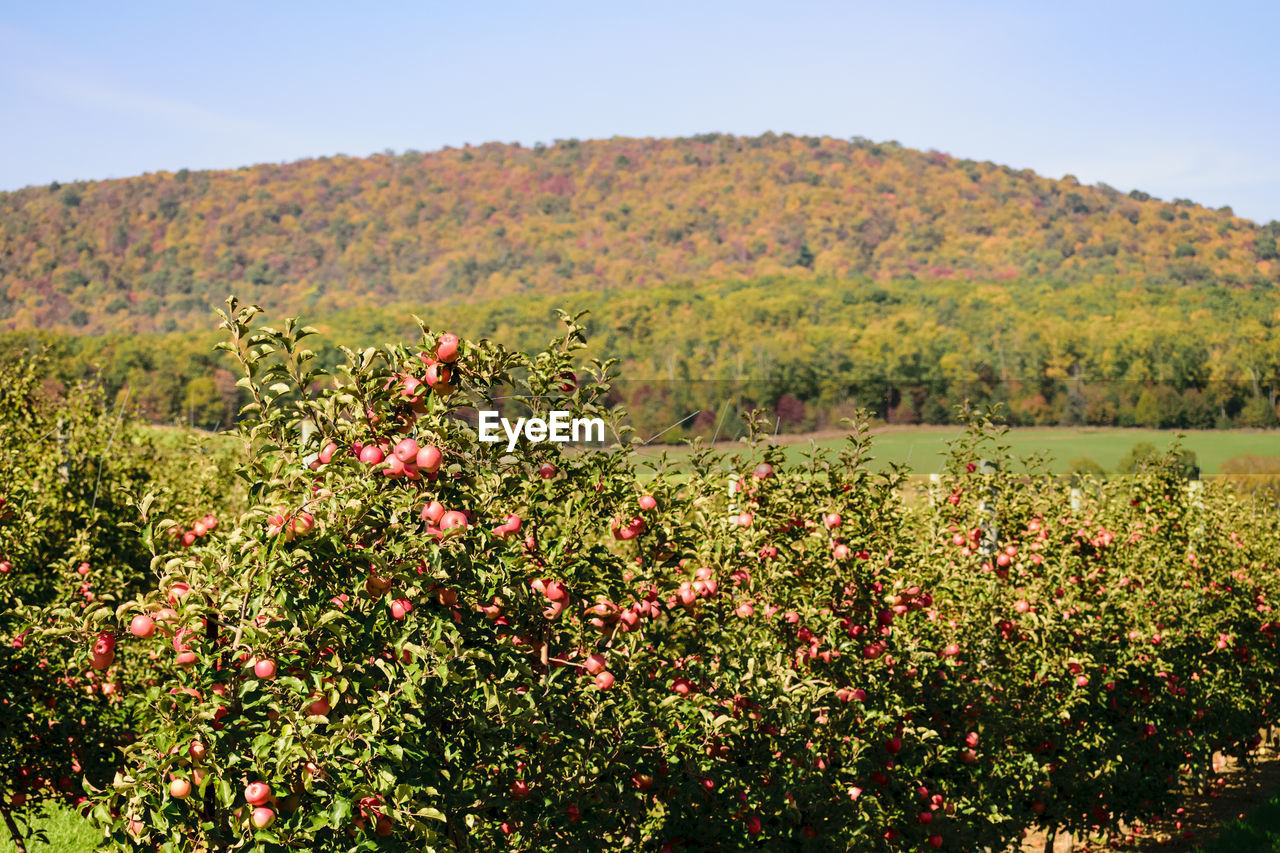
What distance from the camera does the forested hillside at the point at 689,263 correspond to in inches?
2040

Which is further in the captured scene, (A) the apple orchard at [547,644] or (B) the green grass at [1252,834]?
(B) the green grass at [1252,834]

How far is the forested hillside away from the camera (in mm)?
51812

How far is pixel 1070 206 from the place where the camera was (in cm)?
11481

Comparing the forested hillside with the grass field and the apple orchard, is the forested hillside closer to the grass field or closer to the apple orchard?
the grass field

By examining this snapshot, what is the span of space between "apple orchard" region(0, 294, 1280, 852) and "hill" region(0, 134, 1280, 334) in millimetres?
85503

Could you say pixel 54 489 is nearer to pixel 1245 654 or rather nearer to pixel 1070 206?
pixel 1245 654

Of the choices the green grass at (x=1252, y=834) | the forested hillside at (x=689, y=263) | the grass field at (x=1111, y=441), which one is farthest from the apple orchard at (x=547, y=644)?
the forested hillside at (x=689, y=263)

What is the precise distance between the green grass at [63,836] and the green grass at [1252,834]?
296 inches

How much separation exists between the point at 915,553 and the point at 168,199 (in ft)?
431

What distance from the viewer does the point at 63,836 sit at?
21.0 ft

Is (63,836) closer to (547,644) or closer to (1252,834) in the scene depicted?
(547,644)

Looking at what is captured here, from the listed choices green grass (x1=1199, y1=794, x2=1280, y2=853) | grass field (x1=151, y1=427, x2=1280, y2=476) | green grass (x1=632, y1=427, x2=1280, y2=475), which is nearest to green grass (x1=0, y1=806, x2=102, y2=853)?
grass field (x1=151, y1=427, x2=1280, y2=476)

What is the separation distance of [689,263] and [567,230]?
648 inches

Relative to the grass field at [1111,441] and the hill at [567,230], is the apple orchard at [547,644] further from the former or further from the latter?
the hill at [567,230]
